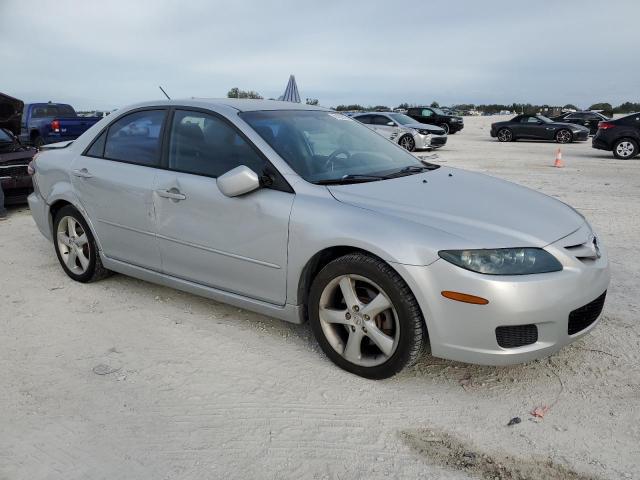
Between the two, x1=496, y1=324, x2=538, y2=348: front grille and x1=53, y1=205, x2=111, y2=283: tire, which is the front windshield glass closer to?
x1=496, y1=324, x2=538, y2=348: front grille

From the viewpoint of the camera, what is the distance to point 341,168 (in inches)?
149

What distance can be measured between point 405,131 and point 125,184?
1546cm

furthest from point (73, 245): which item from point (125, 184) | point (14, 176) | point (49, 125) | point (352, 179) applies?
point (49, 125)

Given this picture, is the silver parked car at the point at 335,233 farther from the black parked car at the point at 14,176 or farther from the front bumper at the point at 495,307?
the black parked car at the point at 14,176

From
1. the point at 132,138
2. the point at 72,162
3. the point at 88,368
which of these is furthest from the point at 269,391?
the point at 72,162

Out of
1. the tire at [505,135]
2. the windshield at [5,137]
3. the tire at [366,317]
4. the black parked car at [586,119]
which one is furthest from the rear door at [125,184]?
the black parked car at [586,119]

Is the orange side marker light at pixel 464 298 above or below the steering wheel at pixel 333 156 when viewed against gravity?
below

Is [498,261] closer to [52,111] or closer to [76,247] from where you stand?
[76,247]

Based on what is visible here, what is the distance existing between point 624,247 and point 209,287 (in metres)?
4.52

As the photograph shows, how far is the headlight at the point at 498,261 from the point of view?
2891 millimetres

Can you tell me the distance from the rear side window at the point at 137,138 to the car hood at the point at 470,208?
1.60 meters

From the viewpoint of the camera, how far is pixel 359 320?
323cm

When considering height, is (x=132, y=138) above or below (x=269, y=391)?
above

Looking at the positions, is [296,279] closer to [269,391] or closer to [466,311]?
[269,391]
